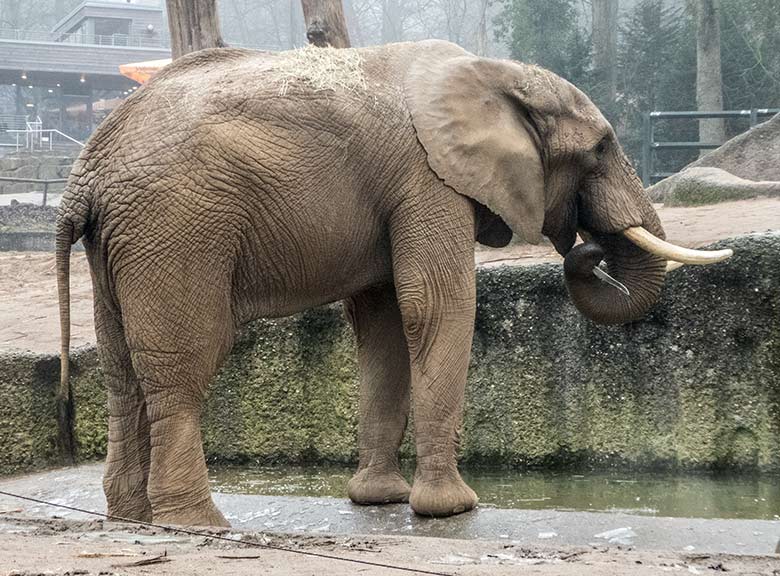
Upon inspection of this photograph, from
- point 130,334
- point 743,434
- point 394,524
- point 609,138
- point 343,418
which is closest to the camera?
point 130,334

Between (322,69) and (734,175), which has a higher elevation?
(734,175)

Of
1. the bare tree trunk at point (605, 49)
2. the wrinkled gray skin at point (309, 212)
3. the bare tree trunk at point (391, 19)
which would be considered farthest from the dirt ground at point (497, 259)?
the bare tree trunk at point (391, 19)

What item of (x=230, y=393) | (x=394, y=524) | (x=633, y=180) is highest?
(x=633, y=180)

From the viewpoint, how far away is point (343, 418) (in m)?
7.25

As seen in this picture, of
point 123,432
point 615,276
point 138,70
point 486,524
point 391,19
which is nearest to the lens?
point 486,524

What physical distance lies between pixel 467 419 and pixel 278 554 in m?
3.53

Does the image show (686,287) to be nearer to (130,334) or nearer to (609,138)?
(609,138)

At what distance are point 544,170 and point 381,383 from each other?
1318 millimetres

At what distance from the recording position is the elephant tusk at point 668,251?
5.53 metres

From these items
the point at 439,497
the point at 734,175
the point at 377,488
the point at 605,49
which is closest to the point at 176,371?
the point at 439,497

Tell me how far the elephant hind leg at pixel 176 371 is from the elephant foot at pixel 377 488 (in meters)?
1.08

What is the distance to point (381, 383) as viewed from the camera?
5934 mm

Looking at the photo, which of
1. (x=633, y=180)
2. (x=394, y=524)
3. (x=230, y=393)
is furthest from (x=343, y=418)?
(x=633, y=180)

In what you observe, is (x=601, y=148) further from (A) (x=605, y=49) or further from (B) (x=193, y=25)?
(A) (x=605, y=49)
